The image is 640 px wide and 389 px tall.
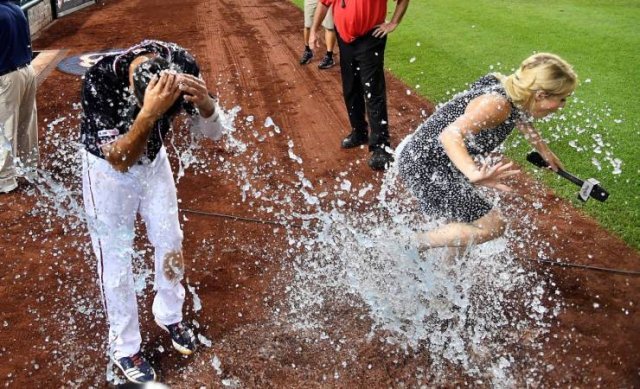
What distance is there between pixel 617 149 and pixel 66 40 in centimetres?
1008

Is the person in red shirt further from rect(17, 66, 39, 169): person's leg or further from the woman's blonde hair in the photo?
rect(17, 66, 39, 169): person's leg

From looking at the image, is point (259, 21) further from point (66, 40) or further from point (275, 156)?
point (275, 156)

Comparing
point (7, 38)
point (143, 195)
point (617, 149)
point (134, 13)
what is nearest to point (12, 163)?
point (7, 38)

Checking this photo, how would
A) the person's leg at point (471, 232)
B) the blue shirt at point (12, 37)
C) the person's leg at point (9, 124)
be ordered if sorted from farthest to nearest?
the person's leg at point (9, 124) < the blue shirt at point (12, 37) < the person's leg at point (471, 232)

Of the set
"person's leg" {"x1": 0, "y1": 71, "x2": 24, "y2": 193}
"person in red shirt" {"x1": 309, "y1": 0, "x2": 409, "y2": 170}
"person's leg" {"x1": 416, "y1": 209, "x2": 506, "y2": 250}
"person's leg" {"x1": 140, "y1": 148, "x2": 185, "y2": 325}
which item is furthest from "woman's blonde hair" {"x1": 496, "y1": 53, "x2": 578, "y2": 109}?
"person's leg" {"x1": 0, "y1": 71, "x2": 24, "y2": 193}

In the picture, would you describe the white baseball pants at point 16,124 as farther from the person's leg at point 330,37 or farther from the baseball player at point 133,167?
the person's leg at point 330,37

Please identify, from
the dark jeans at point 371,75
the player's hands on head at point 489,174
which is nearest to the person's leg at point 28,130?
the dark jeans at point 371,75

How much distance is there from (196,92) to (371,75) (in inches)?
128

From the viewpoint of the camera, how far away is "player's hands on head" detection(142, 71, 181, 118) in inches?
96.3

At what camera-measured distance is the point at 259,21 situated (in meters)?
12.6

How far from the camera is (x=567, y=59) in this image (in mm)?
9500

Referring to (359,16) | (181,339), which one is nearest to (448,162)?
(181,339)

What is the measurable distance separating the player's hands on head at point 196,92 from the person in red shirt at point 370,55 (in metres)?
3.02

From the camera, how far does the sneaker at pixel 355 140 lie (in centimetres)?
619
